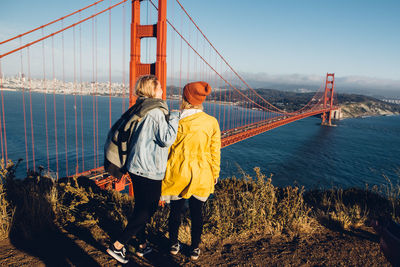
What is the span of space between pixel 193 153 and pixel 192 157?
3cm

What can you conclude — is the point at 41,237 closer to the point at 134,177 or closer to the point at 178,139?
the point at 134,177

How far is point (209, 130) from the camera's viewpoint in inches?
70.6

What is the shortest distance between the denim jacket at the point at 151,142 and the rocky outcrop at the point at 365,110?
90689 mm

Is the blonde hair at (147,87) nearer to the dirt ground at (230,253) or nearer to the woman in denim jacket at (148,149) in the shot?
the woman in denim jacket at (148,149)

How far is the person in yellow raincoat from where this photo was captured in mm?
1744

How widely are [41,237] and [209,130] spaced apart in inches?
79.7

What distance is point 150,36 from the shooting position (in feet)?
20.5

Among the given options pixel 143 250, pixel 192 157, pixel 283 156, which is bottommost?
pixel 283 156

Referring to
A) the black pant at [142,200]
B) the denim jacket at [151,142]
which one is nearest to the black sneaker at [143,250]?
the black pant at [142,200]

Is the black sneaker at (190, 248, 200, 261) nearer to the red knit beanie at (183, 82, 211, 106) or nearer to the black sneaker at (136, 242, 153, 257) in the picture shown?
the black sneaker at (136, 242, 153, 257)

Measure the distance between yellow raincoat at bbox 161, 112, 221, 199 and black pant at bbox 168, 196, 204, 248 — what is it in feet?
0.44

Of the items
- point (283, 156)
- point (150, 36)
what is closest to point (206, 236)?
point (150, 36)

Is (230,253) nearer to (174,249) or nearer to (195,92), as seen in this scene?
(174,249)

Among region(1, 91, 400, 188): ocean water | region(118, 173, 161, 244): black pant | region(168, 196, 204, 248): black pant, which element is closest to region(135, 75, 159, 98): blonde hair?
region(118, 173, 161, 244): black pant
